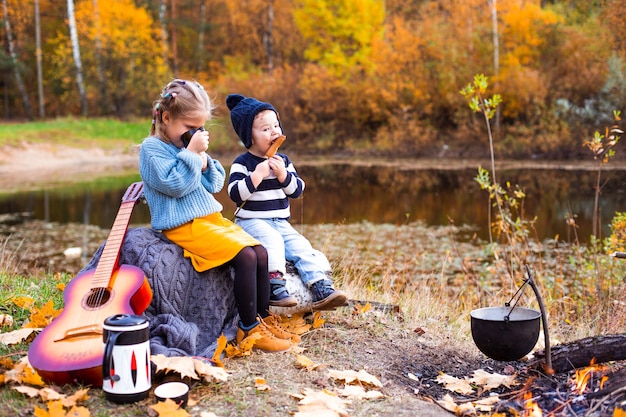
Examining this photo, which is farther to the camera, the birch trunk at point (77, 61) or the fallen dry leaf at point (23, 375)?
the birch trunk at point (77, 61)

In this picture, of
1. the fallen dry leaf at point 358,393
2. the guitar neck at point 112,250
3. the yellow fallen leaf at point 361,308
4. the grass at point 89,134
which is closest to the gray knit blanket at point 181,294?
Result: the guitar neck at point 112,250

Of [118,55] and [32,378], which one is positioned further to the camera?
[118,55]

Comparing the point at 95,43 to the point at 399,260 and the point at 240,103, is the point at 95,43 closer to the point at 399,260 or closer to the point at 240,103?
the point at 399,260

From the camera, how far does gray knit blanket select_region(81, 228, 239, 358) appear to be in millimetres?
3832

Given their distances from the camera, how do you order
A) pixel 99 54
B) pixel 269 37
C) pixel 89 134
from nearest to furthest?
pixel 89 134 → pixel 99 54 → pixel 269 37

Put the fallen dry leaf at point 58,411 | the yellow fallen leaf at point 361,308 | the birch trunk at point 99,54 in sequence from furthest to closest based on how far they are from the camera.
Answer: the birch trunk at point 99,54 → the yellow fallen leaf at point 361,308 → the fallen dry leaf at point 58,411

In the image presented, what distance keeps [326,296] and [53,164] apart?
20.1 meters

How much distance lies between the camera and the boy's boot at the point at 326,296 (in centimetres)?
420

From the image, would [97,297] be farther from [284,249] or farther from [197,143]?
[284,249]

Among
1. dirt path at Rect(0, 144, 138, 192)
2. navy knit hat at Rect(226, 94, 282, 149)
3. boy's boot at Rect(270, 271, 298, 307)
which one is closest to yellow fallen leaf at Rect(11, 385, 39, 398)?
boy's boot at Rect(270, 271, 298, 307)

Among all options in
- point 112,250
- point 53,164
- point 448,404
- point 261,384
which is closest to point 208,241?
point 112,250

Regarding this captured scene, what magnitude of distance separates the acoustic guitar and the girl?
0.93ft

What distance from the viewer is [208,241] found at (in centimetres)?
400

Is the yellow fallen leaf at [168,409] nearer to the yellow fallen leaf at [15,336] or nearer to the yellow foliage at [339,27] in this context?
the yellow fallen leaf at [15,336]
